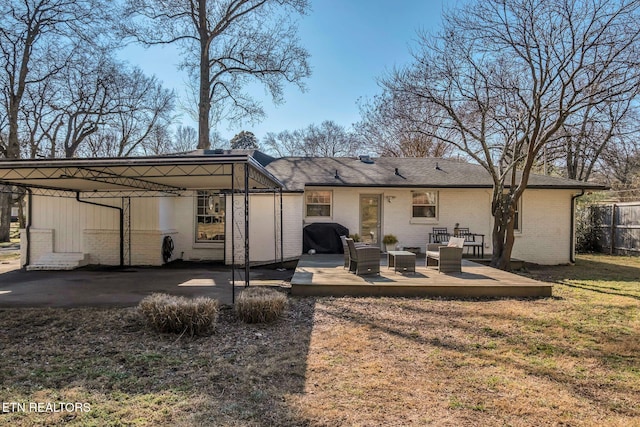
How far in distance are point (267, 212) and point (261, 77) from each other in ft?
34.9

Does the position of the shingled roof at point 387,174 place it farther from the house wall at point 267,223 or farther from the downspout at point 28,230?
the downspout at point 28,230

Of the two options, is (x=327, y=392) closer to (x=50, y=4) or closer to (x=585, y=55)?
(x=585, y=55)

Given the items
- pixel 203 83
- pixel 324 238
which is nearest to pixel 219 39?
pixel 203 83

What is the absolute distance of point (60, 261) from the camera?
11359 millimetres

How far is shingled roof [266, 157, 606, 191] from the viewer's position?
12.5 metres

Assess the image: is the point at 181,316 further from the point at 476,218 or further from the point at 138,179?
the point at 476,218

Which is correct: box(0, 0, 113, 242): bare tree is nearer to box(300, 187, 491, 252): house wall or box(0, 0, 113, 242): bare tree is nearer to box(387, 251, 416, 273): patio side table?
box(300, 187, 491, 252): house wall

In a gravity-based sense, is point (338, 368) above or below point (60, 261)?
below

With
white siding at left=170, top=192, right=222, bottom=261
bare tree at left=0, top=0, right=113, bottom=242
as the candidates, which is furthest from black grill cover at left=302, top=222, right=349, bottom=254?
bare tree at left=0, top=0, right=113, bottom=242

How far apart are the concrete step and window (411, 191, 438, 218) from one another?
1082cm

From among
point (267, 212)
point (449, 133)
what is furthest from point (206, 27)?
point (449, 133)

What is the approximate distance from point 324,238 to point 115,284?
6.23m

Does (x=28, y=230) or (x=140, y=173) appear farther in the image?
(x=28, y=230)

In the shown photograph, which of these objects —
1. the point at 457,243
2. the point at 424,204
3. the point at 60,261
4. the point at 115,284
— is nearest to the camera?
the point at 115,284
